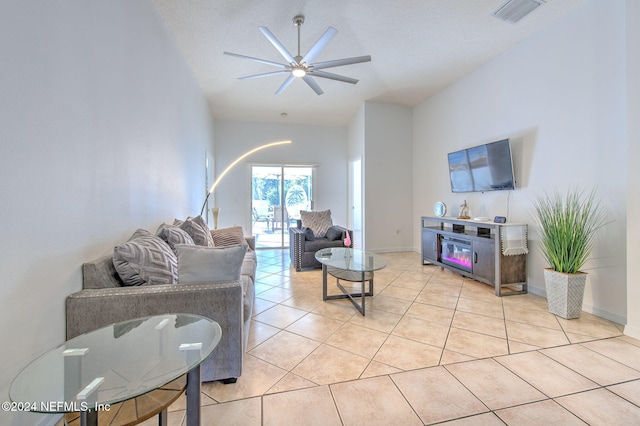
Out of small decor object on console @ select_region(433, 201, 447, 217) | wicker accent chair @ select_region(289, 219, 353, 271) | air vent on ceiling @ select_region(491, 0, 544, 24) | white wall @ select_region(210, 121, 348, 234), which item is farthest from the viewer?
white wall @ select_region(210, 121, 348, 234)

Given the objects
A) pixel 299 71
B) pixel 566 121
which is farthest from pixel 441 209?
pixel 299 71

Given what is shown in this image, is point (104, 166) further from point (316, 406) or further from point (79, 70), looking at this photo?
point (316, 406)

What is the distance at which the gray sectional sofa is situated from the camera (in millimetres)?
1440

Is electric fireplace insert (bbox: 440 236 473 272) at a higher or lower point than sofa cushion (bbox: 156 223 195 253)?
lower

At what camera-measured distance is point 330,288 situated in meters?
3.43

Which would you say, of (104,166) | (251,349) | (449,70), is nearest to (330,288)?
(251,349)

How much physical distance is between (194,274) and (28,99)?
3.66 feet

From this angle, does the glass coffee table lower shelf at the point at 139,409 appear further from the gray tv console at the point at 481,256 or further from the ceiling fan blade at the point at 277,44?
the gray tv console at the point at 481,256

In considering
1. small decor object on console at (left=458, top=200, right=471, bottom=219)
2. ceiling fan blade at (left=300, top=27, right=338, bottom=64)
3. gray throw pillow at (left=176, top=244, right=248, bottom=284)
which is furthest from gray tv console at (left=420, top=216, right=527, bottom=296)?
gray throw pillow at (left=176, top=244, right=248, bottom=284)

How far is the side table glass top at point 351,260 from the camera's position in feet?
9.03

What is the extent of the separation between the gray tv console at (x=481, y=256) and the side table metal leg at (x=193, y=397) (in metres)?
3.26

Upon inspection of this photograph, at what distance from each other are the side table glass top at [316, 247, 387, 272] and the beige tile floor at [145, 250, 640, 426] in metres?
0.44

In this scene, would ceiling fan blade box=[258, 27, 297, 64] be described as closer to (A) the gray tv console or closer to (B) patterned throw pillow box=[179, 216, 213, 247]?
(B) patterned throw pillow box=[179, 216, 213, 247]

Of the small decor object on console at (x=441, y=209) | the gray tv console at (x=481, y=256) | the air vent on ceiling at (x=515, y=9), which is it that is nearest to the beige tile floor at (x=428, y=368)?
the gray tv console at (x=481, y=256)
